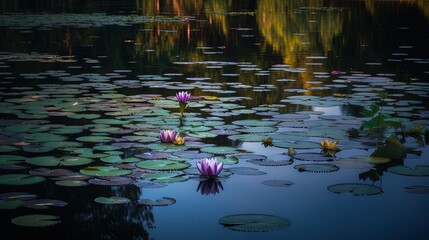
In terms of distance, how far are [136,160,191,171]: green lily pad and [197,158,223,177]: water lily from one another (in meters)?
0.21

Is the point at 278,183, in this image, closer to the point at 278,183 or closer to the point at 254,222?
the point at 278,183

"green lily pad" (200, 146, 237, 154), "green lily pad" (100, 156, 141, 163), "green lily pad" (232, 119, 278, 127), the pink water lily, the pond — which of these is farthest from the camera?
the pink water lily

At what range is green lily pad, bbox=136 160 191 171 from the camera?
135 inches

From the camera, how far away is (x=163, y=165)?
3.47 m

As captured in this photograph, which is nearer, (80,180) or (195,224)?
(195,224)

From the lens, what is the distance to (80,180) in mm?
3188

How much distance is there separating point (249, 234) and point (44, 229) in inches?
35.2

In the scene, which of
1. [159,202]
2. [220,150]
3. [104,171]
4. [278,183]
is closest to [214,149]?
[220,150]

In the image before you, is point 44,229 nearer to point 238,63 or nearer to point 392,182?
point 392,182

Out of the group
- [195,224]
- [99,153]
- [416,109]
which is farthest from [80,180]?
[416,109]

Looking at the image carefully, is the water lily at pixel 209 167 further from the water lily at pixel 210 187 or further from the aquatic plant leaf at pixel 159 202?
the aquatic plant leaf at pixel 159 202

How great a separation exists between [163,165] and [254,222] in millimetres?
947

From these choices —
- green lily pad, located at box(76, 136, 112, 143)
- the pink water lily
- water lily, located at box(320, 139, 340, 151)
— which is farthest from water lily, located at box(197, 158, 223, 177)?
the pink water lily

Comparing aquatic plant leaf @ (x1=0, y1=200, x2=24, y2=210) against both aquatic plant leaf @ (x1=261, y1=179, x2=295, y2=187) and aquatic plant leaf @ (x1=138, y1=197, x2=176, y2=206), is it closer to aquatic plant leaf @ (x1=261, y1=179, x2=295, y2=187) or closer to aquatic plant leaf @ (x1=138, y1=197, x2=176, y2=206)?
aquatic plant leaf @ (x1=138, y1=197, x2=176, y2=206)
